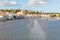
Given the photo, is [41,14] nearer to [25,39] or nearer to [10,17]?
[10,17]

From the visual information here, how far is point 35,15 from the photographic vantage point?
118312 millimetres

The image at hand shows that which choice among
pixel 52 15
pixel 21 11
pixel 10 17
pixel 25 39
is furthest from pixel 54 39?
pixel 52 15

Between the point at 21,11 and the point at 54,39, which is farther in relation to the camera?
the point at 21,11

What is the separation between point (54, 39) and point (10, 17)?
6313 centimetres

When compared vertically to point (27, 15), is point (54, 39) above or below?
above

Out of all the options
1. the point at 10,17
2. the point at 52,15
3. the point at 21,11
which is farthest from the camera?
the point at 52,15

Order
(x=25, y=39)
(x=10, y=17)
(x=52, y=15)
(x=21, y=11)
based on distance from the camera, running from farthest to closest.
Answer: (x=52, y=15)
(x=21, y=11)
(x=10, y=17)
(x=25, y=39)

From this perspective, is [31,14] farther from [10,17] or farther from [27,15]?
[10,17]

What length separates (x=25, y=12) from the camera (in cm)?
12100

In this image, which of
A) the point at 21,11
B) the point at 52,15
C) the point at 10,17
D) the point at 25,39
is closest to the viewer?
the point at 25,39

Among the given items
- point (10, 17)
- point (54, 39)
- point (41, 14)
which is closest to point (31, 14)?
point (41, 14)

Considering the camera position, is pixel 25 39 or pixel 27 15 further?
pixel 27 15

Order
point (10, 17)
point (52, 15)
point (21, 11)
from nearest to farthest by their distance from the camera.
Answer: point (10, 17) < point (21, 11) < point (52, 15)

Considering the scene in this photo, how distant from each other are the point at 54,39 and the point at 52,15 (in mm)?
113368
